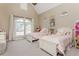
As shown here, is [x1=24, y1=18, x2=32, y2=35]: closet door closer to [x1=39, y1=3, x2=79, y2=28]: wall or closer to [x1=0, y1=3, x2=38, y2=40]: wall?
[x1=0, y1=3, x2=38, y2=40]: wall

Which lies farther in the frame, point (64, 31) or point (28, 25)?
point (64, 31)

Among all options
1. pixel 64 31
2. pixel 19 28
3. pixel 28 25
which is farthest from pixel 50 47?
pixel 64 31

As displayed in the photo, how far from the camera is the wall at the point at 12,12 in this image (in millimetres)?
2979

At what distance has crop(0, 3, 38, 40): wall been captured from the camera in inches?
117

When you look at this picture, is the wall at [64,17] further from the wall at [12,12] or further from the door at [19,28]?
the door at [19,28]

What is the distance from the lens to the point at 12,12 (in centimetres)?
321

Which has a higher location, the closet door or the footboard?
the closet door

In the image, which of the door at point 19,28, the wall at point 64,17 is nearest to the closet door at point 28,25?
the door at point 19,28

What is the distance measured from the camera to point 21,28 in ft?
9.52

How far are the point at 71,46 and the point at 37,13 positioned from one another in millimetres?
2093

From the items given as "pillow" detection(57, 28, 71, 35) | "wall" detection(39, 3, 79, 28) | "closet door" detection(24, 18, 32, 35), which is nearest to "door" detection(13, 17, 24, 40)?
"closet door" detection(24, 18, 32, 35)

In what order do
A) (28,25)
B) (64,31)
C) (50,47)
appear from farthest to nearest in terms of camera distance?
(64,31) → (28,25) → (50,47)

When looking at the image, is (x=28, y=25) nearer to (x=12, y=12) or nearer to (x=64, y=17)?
(x=12, y=12)

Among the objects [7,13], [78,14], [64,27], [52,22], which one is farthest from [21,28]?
[78,14]
